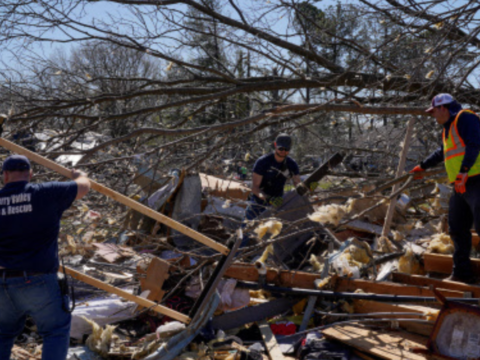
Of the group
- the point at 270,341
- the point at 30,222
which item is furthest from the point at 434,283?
the point at 30,222

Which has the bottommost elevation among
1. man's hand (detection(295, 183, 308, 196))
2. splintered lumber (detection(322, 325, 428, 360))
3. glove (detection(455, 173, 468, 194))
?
splintered lumber (detection(322, 325, 428, 360))

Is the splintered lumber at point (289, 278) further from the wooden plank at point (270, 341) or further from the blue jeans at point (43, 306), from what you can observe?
the blue jeans at point (43, 306)

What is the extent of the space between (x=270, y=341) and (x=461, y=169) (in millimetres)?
2112

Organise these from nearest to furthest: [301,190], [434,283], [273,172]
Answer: [434,283] < [301,190] < [273,172]

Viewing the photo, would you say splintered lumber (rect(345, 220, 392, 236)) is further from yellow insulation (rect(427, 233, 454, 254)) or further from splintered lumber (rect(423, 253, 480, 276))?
splintered lumber (rect(423, 253, 480, 276))

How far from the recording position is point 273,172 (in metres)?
6.01

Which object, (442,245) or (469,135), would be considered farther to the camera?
(442,245)

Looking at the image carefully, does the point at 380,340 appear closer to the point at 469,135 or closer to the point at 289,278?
the point at 289,278

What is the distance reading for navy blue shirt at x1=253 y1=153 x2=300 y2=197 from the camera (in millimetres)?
5920

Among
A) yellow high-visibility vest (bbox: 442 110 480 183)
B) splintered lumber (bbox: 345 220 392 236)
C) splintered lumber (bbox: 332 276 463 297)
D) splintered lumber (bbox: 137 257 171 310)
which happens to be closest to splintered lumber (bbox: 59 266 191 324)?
splintered lumber (bbox: 137 257 171 310)

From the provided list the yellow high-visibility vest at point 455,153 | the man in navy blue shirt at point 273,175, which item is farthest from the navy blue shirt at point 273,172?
the yellow high-visibility vest at point 455,153

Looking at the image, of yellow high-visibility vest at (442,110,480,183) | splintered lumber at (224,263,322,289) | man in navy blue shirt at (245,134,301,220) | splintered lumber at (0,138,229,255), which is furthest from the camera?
man in navy blue shirt at (245,134,301,220)

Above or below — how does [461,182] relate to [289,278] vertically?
above

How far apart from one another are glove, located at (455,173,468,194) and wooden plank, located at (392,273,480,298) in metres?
0.81
